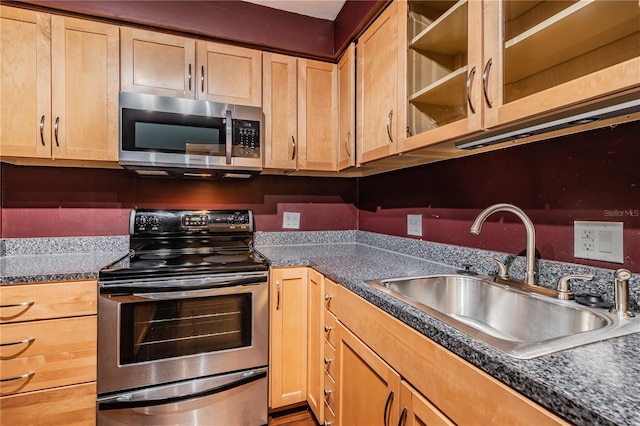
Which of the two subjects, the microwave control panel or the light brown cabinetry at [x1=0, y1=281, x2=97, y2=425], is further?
the microwave control panel

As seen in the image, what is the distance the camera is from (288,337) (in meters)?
1.70

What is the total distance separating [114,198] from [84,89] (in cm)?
63

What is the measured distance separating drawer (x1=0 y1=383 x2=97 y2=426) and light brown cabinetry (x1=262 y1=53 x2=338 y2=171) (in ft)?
4.62

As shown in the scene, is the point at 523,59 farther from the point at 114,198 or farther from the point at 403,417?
the point at 114,198

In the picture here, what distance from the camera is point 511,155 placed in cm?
128

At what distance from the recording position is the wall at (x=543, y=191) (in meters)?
0.93

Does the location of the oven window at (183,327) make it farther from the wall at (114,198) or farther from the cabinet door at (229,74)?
the cabinet door at (229,74)

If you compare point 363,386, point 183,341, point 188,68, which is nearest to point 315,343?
point 363,386

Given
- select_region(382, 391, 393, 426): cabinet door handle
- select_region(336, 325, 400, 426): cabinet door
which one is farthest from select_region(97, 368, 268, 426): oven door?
select_region(382, 391, 393, 426): cabinet door handle

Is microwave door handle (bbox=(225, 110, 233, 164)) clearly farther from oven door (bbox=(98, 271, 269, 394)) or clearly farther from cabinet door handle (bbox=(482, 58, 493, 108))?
cabinet door handle (bbox=(482, 58, 493, 108))

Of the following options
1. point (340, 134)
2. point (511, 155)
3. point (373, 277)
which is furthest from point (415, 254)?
point (340, 134)

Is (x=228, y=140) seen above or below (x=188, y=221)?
above

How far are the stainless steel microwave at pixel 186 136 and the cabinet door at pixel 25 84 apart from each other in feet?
1.22

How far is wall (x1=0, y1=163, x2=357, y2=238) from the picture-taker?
1.79 metres
